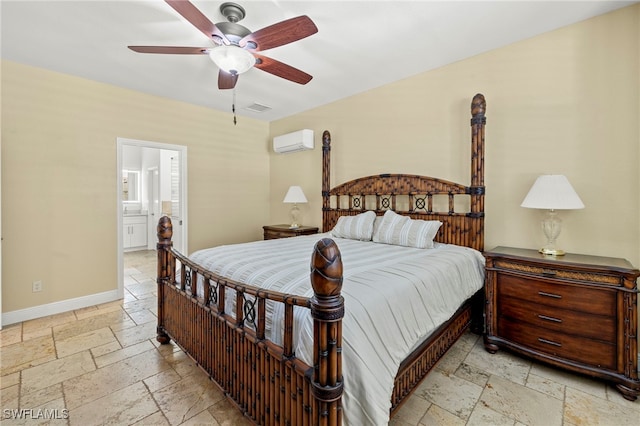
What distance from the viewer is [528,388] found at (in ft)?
6.36

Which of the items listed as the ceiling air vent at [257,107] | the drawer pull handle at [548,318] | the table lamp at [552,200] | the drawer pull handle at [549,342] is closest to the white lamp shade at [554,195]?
the table lamp at [552,200]

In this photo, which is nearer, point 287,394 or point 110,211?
point 287,394

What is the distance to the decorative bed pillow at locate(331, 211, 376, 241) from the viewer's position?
3.25 metres

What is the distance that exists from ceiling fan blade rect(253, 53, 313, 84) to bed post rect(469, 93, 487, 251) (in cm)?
164

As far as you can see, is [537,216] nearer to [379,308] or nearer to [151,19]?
[379,308]

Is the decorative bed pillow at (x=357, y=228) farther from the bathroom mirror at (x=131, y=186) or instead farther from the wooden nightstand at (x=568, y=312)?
the bathroom mirror at (x=131, y=186)

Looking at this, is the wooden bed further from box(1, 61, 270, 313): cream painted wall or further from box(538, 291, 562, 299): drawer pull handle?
box(1, 61, 270, 313): cream painted wall

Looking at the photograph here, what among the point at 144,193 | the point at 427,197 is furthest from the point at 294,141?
the point at 144,193

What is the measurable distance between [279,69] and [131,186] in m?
6.67

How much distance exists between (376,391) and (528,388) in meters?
1.48

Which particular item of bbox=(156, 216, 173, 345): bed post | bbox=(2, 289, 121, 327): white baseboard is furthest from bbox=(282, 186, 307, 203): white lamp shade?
bbox=(2, 289, 121, 327): white baseboard

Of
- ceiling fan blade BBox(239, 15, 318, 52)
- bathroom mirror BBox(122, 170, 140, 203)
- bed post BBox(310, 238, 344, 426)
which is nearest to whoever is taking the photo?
bed post BBox(310, 238, 344, 426)

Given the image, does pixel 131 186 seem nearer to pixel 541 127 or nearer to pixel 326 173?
pixel 326 173

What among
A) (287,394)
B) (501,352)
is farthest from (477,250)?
(287,394)
